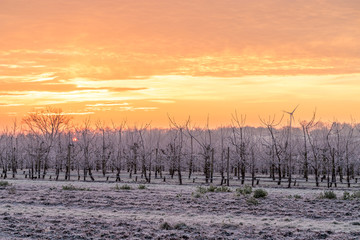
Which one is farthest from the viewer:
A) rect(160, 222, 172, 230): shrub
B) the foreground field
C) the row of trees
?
the row of trees

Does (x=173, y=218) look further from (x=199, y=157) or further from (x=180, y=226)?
(x=199, y=157)

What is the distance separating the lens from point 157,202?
82.4 ft

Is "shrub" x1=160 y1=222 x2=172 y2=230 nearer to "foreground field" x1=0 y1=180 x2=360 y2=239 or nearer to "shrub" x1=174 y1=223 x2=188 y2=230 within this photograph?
"foreground field" x1=0 y1=180 x2=360 y2=239

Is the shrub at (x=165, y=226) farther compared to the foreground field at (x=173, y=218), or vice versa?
the shrub at (x=165, y=226)

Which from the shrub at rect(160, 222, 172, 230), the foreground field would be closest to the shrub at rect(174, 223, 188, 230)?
the foreground field

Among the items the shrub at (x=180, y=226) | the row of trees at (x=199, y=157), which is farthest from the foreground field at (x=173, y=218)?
the row of trees at (x=199, y=157)

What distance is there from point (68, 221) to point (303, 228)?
973 centimetres

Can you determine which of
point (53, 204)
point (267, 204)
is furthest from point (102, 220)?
point (267, 204)

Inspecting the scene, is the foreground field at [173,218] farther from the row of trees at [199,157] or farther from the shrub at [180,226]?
the row of trees at [199,157]

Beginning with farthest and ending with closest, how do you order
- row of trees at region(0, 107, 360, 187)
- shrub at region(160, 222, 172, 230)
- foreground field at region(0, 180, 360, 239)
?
row of trees at region(0, 107, 360, 187) → shrub at region(160, 222, 172, 230) → foreground field at region(0, 180, 360, 239)

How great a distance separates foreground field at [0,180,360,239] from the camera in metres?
15.6

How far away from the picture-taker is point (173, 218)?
19.3 m

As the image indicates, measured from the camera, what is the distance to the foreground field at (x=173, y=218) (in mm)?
15586

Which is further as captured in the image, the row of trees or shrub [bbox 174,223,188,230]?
the row of trees
